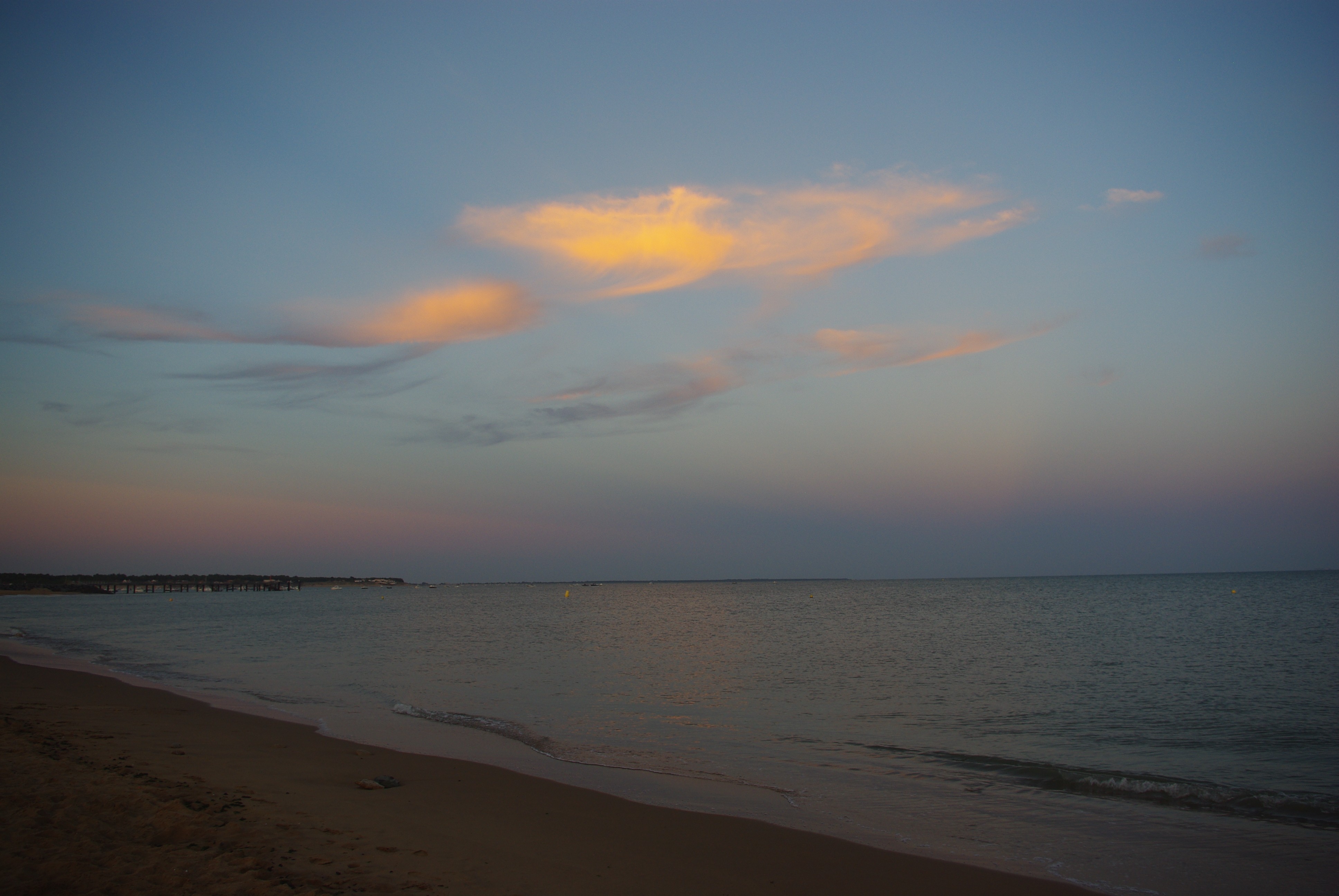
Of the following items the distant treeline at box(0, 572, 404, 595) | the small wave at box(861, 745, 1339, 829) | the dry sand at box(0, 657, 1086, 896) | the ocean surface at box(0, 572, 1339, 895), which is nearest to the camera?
the dry sand at box(0, 657, 1086, 896)

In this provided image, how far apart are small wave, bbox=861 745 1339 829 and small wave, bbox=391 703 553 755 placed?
7.67 meters

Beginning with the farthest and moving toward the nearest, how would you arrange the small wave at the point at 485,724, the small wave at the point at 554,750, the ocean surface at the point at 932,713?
the small wave at the point at 485,724 < the small wave at the point at 554,750 < the ocean surface at the point at 932,713

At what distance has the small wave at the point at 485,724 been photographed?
15438 mm

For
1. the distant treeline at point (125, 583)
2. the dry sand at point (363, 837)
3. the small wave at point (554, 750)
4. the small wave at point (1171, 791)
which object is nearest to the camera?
the dry sand at point (363, 837)

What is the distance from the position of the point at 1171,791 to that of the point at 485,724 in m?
13.5

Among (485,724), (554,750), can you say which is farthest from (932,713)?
(485,724)

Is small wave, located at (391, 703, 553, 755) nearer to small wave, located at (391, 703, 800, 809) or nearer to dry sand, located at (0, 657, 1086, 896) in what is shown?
small wave, located at (391, 703, 800, 809)

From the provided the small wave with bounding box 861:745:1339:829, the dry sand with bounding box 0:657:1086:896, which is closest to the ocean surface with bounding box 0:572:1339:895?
the small wave with bounding box 861:745:1339:829

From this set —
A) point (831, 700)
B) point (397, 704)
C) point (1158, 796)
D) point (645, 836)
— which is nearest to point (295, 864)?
point (645, 836)

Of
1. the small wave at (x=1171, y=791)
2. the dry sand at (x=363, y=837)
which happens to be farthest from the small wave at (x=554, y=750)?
the small wave at (x=1171, y=791)

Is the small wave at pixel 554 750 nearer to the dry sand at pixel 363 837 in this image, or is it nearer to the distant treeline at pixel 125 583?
the dry sand at pixel 363 837

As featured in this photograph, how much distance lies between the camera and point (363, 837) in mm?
8195

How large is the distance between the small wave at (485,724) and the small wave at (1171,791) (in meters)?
7.67

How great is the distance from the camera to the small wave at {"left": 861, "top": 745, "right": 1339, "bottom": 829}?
433 inches
